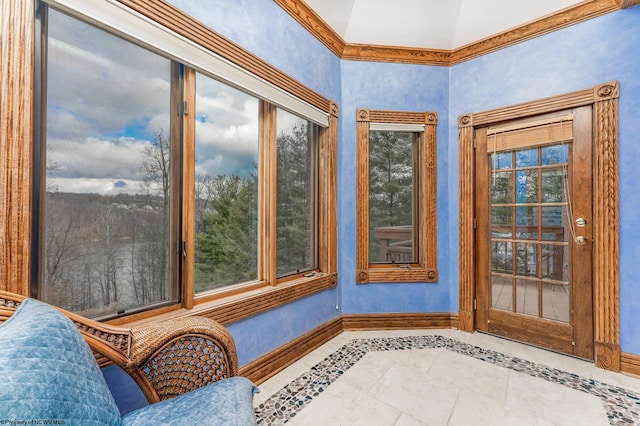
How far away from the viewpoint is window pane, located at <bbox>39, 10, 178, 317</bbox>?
46.2 inches

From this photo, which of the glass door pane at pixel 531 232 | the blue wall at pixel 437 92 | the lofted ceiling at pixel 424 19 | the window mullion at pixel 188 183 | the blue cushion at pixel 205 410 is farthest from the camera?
the lofted ceiling at pixel 424 19

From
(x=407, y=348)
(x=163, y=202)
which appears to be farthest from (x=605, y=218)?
(x=163, y=202)

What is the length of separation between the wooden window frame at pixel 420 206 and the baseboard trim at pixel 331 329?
1.17 ft

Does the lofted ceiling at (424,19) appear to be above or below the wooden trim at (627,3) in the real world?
above

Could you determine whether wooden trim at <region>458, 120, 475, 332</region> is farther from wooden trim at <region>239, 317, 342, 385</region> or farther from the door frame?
wooden trim at <region>239, 317, 342, 385</region>

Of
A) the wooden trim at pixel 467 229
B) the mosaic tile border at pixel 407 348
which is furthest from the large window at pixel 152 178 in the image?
the wooden trim at pixel 467 229

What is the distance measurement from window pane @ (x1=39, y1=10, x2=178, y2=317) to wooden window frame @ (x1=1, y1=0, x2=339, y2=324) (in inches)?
3.5

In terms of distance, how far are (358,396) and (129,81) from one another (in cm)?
213

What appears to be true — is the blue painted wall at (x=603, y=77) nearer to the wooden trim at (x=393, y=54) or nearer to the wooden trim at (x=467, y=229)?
the wooden trim at (x=467, y=229)

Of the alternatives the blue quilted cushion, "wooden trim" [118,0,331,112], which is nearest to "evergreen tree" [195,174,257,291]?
"wooden trim" [118,0,331,112]

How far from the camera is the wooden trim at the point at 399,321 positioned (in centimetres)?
274

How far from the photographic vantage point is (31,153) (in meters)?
1.06

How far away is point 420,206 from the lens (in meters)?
2.88

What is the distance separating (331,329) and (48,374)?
215 centimetres
